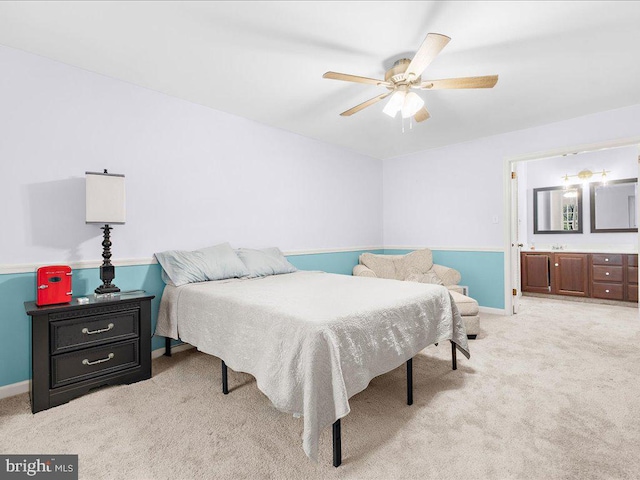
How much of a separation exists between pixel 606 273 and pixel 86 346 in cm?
642

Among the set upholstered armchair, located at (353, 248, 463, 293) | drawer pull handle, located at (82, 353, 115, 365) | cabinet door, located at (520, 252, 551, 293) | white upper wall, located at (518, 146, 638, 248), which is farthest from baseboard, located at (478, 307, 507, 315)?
drawer pull handle, located at (82, 353, 115, 365)

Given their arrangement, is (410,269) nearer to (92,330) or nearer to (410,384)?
(410,384)

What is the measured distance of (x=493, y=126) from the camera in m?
3.93

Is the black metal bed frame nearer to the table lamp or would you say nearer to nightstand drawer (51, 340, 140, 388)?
nightstand drawer (51, 340, 140, 388)

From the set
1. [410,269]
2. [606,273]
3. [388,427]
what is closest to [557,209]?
[606,273]

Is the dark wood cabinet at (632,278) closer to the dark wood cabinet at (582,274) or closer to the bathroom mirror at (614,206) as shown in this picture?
the dark wood cabinet at (582,274)

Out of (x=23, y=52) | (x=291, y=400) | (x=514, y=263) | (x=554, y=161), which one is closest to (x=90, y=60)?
(x=23, y=52)

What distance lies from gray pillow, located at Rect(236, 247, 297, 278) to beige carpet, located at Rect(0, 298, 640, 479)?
0.95 meters

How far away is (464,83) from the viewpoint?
2.19 m

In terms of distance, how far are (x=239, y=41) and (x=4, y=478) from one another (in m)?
2.70

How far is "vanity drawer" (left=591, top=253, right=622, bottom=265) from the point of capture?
4711 millimetres

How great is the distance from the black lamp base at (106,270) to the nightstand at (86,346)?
0.11m

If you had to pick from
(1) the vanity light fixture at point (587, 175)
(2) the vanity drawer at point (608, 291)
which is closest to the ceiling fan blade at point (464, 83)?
(2) the vanity drawer at point (608, 291)

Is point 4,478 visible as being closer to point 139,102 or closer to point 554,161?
point 139,102
